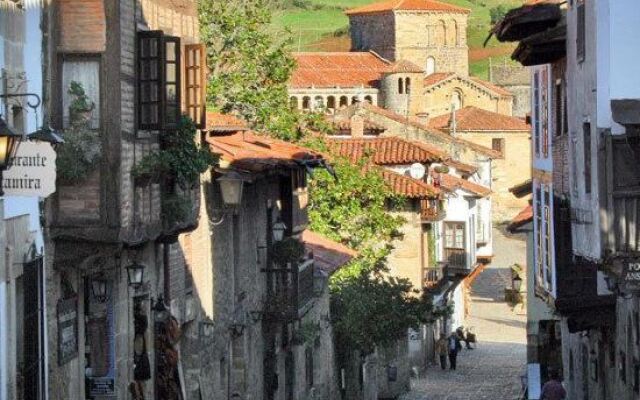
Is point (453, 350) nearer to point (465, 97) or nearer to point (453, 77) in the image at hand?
point (465, 97)

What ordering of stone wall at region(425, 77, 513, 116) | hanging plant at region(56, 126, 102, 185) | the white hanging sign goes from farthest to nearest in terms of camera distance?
1. stone wall at region(425, 77, 513, 116)
2. hanging plant at region(56, 126, 102, 185)
3. the white hanging sign

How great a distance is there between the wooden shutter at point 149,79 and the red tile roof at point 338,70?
11212cm

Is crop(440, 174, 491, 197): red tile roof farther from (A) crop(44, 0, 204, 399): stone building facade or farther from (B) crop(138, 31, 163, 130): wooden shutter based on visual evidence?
(B) crop(138, 31, 163, 130): wooden shutter

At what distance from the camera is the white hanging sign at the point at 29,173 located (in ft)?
Answer: 47.9

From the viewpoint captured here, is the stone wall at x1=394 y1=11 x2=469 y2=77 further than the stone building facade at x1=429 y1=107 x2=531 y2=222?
Yes

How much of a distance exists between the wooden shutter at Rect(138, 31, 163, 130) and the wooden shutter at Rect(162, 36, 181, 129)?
490 millimetres

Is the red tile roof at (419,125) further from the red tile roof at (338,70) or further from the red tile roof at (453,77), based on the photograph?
the red tile roof at (453,77)

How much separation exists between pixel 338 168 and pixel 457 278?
20.6 m

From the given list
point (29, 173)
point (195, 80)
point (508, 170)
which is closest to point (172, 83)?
point (195, 80)

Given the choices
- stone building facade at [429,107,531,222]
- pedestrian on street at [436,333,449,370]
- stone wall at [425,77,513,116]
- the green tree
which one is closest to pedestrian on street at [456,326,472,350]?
pedestrian on street at [436,333,449,370]

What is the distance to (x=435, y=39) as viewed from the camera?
15962cm

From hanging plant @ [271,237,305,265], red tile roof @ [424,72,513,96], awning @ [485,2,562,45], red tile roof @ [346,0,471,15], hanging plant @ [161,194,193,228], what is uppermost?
red tile roof @ [346,0,471,15]

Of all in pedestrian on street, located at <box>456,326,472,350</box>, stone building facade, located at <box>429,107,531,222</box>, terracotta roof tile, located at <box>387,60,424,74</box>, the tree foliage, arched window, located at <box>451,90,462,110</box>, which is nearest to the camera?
the tree foliage

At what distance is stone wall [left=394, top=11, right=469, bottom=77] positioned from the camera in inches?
6216
